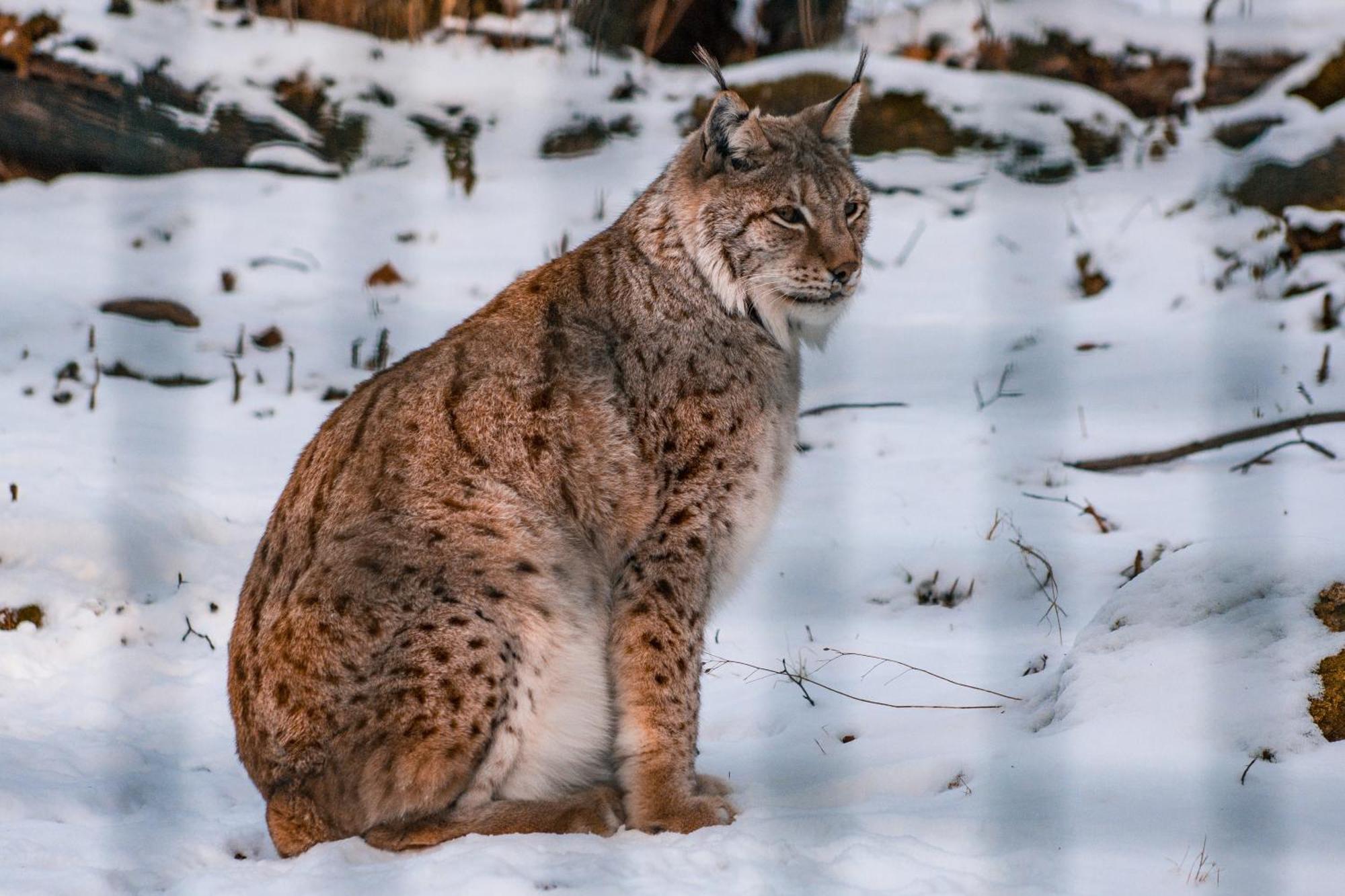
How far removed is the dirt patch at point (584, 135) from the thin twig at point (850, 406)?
3.94 metres

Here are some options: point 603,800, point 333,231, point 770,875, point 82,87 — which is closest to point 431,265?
point 333,231

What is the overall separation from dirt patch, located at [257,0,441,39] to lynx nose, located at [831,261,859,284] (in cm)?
735

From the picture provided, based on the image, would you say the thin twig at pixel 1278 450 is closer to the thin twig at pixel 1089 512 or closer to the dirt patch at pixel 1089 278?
the thin twig at pixel 1089 512

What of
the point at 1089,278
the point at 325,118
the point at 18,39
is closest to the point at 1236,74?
the point at 1089,278

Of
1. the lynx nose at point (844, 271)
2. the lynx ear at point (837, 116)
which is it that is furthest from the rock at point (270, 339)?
the lynx nose at point (844, 271)

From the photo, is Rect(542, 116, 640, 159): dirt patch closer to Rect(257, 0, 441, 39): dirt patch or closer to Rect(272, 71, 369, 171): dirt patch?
Rect(272, 71, 369, 171): dirt patch

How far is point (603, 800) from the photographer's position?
384 centimetres

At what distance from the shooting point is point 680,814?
3.79 meters

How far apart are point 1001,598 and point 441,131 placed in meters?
6.51

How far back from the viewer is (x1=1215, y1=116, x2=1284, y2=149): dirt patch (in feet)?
30.7

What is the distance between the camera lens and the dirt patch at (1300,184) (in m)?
8.02

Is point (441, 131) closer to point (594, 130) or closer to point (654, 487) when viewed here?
point (594, 130)

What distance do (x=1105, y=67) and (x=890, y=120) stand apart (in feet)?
7.18

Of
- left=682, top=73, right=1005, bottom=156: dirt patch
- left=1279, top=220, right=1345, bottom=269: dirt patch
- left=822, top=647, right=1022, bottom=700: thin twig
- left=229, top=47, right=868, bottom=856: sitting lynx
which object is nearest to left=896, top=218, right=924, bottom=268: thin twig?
left=682, top=73, right=1005, bottom=156: dirt patch
